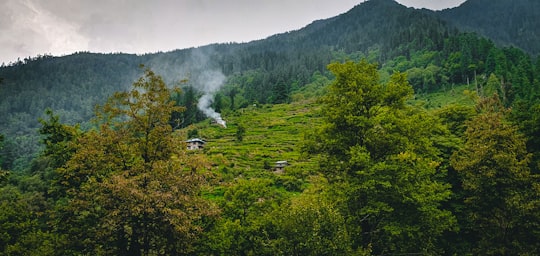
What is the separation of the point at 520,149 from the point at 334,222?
1321cm

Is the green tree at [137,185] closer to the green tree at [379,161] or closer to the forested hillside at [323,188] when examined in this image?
the forested hillside at [323,188]

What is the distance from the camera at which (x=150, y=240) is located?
1759 centimetres

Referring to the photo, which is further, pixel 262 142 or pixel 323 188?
pixel 262 142

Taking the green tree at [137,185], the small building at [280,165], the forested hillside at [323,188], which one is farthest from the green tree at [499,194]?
the small building at [280,165]

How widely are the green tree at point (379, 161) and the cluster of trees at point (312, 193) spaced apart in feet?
0.19

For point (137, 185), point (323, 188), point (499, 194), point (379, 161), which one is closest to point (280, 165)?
→ point (499, 194)

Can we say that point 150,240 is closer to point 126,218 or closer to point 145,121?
point 126,218

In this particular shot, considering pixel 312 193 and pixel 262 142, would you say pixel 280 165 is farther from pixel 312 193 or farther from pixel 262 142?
pixel 312 193

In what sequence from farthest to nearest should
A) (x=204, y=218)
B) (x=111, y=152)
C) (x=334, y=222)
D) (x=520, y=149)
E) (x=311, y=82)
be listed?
(x=311, y=82), (x=520, y=149), (x=204, y=218), (x=111, y=152), (x=334, y=222)

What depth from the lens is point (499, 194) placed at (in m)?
22.5

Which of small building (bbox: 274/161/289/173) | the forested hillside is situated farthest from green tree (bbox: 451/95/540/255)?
small building (bbox: 274/161/289/173)

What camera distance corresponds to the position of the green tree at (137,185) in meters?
16.3

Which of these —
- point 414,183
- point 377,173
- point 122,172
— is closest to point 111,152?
point 122,172

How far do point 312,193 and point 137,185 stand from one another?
30.9 feet
